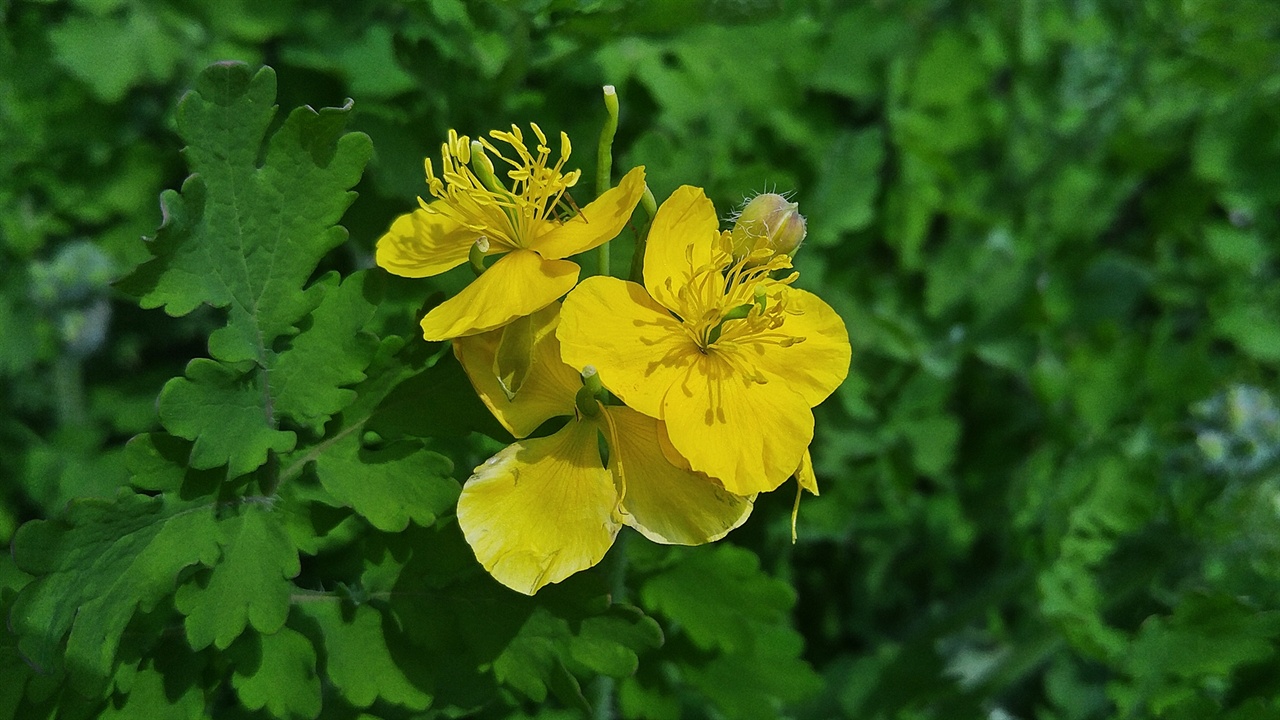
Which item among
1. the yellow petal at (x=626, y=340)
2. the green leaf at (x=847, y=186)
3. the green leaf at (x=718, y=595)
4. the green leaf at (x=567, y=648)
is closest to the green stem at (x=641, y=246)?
the yellow petal at (x=626, y=340)

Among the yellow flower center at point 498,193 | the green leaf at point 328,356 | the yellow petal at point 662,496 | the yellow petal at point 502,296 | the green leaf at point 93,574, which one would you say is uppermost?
the yellow flower center at point 498,193

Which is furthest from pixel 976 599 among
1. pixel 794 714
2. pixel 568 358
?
pixel 568 358

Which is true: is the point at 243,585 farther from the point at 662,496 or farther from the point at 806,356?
the point at 806,356

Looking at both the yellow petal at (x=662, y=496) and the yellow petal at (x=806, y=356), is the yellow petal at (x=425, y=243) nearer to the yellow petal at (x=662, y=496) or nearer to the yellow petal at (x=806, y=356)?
the yellow petal at (x=662, y=496)

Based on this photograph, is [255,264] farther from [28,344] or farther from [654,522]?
[28,344]

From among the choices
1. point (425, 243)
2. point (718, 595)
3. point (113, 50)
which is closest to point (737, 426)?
point (425, 243)

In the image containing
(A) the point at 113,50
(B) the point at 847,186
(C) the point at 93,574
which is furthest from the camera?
(B) the point at 847,186

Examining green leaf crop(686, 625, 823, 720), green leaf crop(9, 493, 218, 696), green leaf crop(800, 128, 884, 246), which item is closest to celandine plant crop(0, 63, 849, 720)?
green leaf crop(9, 493, 218, 696)
